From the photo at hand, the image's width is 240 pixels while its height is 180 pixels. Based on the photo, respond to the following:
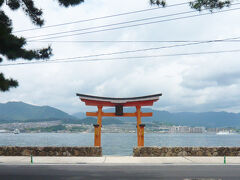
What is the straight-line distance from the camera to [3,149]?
17.3m

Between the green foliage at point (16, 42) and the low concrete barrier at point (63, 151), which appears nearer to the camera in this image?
the green foliage at point (16, 42)

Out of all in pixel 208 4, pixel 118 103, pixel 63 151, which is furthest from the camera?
pixel 118 103

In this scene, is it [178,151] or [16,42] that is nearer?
[16,42]

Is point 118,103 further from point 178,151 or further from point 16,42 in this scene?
point 16,42

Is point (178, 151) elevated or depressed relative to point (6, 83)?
depressed

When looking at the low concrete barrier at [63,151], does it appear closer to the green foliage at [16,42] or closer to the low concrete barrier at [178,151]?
the low concrete barrier at [178,151]

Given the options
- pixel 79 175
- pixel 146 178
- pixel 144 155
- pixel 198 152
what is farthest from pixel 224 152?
pixel 79 175

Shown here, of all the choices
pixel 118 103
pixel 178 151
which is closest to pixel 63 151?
pixel 118 103

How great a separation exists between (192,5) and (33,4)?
21.0 ft

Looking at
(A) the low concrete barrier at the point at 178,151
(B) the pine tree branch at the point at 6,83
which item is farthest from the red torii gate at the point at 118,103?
(B) the pine tree branch at the point at 6,83

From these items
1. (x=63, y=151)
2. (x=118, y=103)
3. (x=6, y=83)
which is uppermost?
(x=6, y=83)

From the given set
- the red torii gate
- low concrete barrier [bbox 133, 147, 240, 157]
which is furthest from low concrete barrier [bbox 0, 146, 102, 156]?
low concrete barrier [bbox 133, 147, 240, 157]

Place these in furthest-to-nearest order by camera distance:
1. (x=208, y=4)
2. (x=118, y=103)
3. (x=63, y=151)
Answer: (x=118, y=103)
(x=63, y=151)
(x=208, y=4)

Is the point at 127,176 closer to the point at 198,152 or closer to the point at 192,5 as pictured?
the point at 192,5
